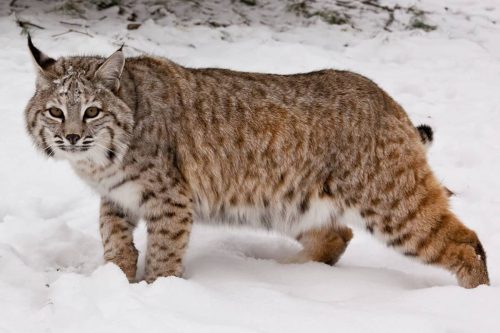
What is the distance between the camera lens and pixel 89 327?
12.0ft

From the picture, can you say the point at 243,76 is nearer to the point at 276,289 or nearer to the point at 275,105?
the point at 275,105

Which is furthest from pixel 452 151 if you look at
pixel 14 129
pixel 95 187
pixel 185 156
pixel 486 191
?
pixel 14 129

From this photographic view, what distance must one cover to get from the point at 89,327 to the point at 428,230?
2.17 metres

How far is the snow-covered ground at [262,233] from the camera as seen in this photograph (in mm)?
3852

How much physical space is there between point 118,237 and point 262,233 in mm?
1285

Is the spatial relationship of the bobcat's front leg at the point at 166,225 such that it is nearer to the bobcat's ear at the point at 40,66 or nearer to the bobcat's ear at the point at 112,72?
the bobcat's ear at the point at 112,72

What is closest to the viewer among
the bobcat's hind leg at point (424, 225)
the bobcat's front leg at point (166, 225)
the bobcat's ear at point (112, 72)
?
the bobcat's ear at point (112, 72)

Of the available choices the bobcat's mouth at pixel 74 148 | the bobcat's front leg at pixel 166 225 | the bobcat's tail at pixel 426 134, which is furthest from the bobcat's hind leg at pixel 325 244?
the bobcat's mouth at pixel 74 148

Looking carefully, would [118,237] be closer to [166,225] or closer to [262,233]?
[166,225]

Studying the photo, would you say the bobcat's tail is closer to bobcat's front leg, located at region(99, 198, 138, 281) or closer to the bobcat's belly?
the bobcat's belly

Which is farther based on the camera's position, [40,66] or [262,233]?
[262,233]

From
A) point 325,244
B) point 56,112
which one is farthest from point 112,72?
point 325,244

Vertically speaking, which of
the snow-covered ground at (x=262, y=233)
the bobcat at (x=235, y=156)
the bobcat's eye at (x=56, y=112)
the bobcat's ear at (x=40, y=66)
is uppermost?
the bobcat's ear at (x=40, y=66)

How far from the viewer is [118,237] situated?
4.85 metres
